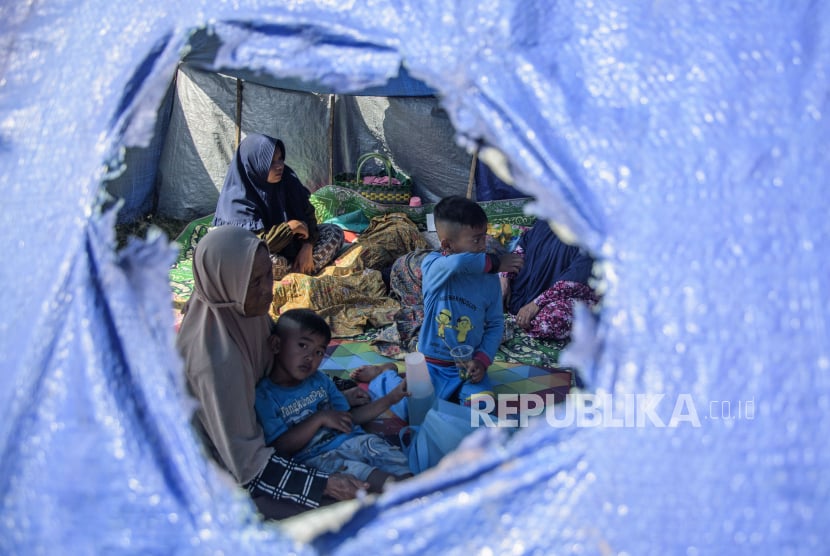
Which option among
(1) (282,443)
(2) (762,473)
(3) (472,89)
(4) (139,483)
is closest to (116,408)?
(4) (139,483)

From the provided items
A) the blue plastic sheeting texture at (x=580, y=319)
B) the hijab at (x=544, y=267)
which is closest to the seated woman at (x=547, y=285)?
the hijab at (x=544, y=267)

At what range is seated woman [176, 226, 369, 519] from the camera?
5.41 ft

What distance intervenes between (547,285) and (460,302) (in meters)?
1.35

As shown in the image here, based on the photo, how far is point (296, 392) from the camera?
1982 millimetres

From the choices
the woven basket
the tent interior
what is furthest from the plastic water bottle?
the woven basket

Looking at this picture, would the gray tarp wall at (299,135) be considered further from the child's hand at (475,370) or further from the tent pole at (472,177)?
the child's hand at (475,370)

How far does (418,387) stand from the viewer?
2215 mm

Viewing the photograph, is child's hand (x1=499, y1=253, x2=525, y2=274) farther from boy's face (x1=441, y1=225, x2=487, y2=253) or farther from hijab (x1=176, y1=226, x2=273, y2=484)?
hijab (x1=176, y1=226, x2=273, y2=484)

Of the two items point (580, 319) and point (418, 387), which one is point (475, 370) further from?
point (580, 319)

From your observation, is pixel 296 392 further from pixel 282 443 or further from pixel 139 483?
pixel 139 483

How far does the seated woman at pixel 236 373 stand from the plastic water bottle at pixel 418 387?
518 millimetres

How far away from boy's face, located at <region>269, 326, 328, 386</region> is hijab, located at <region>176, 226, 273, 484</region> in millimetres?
71

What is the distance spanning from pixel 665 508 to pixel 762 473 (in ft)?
0.52

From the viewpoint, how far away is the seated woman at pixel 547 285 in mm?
3348
